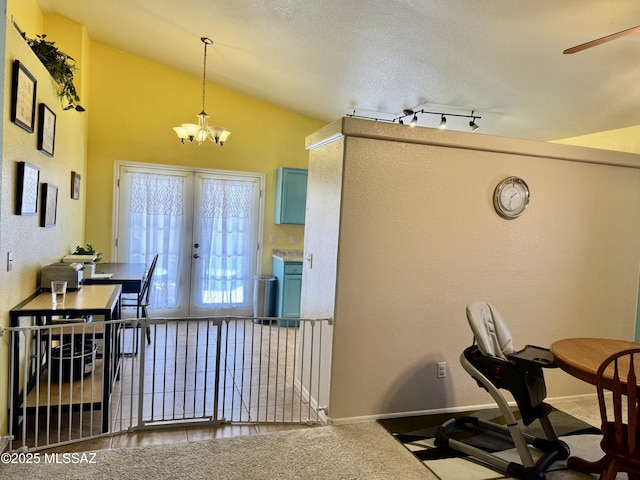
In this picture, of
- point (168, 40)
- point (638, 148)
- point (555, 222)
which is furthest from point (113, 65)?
point (638, 148)

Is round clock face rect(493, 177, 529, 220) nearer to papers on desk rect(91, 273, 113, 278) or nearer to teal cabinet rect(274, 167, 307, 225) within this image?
teal cabinet rect(274, 167, 307, 225)

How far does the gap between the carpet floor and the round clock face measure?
Answer: 1.58 m

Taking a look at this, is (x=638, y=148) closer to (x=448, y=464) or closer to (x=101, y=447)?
(x=448, y=464)

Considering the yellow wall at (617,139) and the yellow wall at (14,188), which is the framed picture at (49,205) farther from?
the yellow wall at (617,139)

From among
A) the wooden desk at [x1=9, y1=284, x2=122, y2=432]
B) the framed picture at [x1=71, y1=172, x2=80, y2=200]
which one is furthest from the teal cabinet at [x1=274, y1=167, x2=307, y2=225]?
the wooden desk at [x1=9, y1=284, x2=122, y2=432]

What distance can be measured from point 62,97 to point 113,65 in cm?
200

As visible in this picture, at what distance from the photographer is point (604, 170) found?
361 centimetres

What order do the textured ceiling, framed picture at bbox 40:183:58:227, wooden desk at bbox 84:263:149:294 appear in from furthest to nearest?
wooden desk at bbox 84:263:149:294 → framed picture at bbox 40:183:58:227 → the textured ceiling

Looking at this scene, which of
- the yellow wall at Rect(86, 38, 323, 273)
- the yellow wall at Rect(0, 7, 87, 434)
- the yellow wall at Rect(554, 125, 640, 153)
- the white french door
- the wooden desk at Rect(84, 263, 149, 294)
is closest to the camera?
the yellow wall at Rect(0, 7, 87, 434)

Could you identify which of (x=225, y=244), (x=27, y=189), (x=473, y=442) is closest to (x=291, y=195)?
(x=225, y=244)

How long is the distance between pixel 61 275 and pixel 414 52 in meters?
3.41

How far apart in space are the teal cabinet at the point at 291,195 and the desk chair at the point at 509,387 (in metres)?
3.63

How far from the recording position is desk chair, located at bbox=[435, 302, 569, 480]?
250 cm

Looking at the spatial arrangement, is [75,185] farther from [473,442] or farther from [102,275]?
[473,442]
